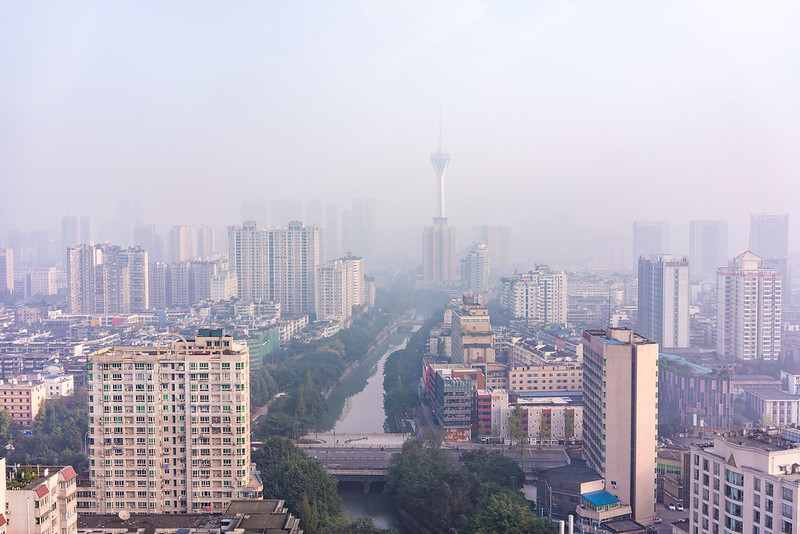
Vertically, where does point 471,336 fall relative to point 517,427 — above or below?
above

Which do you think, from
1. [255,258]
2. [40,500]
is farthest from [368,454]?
[255,258]

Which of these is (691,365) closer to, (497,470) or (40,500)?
(497,470)

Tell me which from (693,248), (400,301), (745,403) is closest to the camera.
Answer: (745,403)

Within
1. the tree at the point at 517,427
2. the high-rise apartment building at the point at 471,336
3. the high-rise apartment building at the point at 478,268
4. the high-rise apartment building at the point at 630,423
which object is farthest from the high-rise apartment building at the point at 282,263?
the high-rise apartment building at the point at 630,423

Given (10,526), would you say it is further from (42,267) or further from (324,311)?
(42,267)

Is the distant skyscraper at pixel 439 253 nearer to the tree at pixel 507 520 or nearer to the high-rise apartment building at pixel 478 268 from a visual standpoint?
the high-rise apartment building at pixel 478 268

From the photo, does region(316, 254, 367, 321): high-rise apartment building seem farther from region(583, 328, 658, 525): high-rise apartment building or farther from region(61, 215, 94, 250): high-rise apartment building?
region(583, 328, 658, 525): high-rise apartment building

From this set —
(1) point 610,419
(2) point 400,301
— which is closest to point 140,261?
(2) point 400,301
